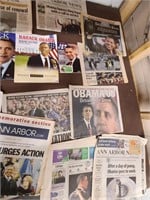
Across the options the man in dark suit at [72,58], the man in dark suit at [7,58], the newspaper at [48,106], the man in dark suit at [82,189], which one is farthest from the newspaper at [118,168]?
the man in dark suit at [7,58]

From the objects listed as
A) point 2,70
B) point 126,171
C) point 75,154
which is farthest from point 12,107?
point 126,171

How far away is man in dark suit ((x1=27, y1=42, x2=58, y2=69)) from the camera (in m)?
0.83

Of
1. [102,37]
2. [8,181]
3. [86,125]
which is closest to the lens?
[8,181]

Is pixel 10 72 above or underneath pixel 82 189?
above

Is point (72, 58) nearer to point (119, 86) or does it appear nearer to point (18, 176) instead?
point (119, 86)

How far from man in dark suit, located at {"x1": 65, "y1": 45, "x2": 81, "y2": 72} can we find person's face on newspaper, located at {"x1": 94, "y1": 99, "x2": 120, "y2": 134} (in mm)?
129

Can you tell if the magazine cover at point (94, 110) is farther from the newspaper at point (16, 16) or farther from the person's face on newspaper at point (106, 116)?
the newspaper at point (16, 16)

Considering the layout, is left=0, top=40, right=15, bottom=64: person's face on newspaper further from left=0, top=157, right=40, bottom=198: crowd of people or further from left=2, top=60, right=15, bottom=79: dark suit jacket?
left=0, top=157, right=40, bottom=198: crowd of people

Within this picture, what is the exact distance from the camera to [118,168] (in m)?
0.85

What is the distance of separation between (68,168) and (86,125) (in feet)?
0.47

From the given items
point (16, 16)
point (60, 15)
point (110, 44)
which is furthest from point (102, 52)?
point (16, 16)

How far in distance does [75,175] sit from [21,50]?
1.35ft

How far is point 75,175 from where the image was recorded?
0.81m

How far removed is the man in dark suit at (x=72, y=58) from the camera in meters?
0.88
